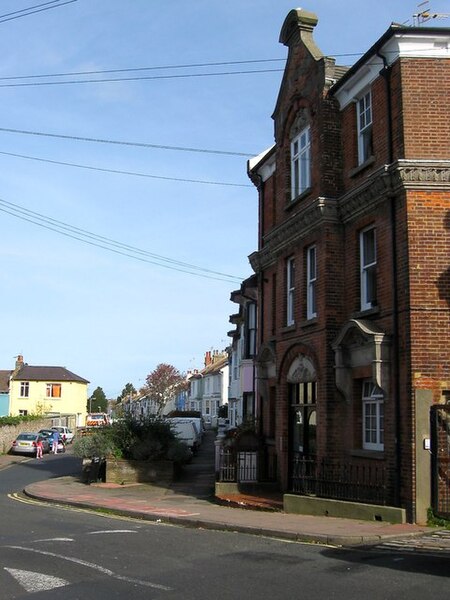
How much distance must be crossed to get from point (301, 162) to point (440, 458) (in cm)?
872

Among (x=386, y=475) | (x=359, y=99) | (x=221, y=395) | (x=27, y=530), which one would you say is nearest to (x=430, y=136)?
(x=359, y=99)

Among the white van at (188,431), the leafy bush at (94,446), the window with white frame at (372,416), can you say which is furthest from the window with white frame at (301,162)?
the white van at (188,431)

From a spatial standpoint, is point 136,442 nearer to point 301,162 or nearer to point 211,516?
point 211,516

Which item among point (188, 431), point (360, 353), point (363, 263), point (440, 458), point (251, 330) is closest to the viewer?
point (440, 458)

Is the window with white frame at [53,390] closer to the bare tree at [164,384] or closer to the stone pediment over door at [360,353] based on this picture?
the bare tree at [164,384]

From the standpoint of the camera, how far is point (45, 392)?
244 feet

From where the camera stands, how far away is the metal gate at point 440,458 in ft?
40.7

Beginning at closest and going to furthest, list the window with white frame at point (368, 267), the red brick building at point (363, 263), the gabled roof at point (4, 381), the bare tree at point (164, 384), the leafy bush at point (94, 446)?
the red brick building at point (363, 263) → the window with white frame at point (368, 267) → the leafy bush at point (94, 446) → the gabled roof at point (4, 381) → the bare tree at point (164, 384)

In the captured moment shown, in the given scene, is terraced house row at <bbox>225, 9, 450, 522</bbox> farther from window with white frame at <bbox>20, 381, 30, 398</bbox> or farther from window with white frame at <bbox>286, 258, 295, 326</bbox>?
window with white frame at <bbox>20, 381, 30, 398</bbox>

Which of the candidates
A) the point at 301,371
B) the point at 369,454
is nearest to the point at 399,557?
the point at 369,454

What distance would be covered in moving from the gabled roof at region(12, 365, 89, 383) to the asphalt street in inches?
2505

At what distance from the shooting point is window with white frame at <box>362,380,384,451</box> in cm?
1423

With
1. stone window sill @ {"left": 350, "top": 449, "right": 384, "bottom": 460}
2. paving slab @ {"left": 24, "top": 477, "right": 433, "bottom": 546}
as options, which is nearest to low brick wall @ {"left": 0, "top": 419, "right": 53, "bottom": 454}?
paving slab @ {"left": 24, "top": 477, "right": 433, "bottom": 546}

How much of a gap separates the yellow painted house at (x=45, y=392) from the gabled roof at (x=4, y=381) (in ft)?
2.07
